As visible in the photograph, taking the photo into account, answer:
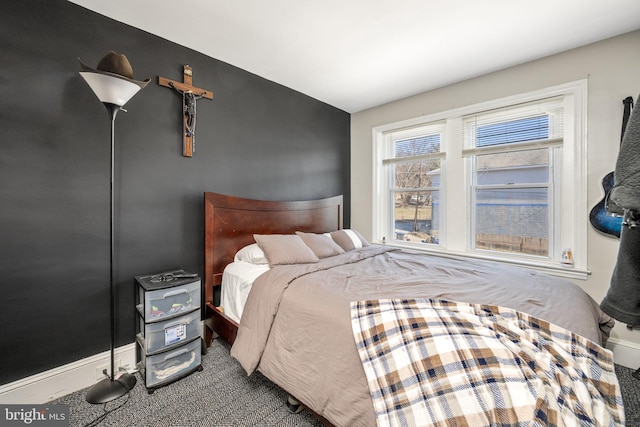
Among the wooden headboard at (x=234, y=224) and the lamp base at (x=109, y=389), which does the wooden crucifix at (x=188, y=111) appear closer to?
the wooden headboard at (x=234, y=224)

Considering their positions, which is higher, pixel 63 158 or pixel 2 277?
pixel 63 158

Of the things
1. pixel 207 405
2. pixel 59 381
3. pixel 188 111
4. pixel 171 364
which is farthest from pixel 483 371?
pixel 188 111

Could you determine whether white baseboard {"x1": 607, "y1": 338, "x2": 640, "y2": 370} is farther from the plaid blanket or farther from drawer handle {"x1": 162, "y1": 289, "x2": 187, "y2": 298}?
drawer handle {"x1": 162, "y1": 289, "x2": 187, "y2": 298}

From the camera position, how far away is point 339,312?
142cm

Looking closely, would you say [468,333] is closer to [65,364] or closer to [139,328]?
[139,328]

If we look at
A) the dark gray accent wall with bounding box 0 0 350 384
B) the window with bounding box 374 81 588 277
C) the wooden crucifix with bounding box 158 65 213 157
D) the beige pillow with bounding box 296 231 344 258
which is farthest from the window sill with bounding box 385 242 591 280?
the wooden crucifix with bounding box 158 65 213 157

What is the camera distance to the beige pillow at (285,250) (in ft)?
7.42

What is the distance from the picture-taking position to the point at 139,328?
6.83 ft

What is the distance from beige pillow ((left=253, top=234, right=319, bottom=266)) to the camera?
7.42ft

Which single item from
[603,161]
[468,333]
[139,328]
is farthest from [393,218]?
[139,328]

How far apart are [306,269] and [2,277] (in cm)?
186

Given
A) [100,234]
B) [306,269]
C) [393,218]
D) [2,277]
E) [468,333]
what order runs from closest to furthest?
[468,333] → [2,277] → [100,234] → [306,269] → [393,218]

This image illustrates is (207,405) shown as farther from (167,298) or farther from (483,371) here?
(483,371)

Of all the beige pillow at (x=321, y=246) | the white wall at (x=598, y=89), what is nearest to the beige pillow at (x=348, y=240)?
the beige pillow at (x=321, y=246)
